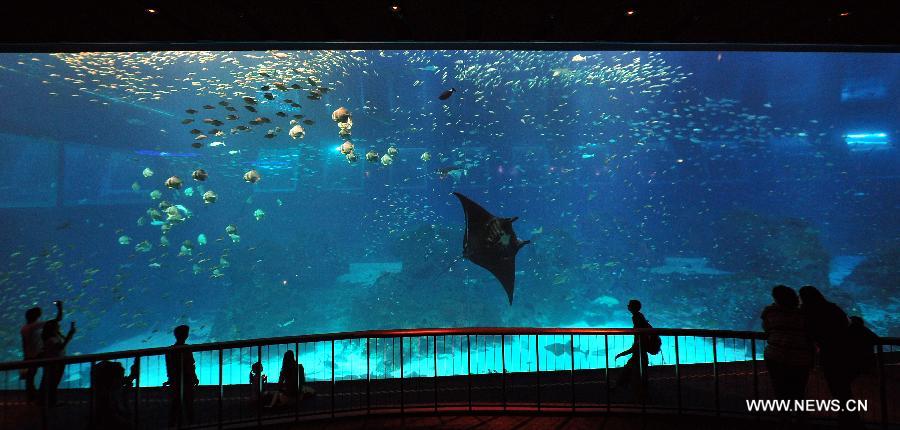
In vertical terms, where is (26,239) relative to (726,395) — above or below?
above

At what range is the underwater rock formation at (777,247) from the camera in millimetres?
19734

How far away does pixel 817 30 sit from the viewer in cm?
561

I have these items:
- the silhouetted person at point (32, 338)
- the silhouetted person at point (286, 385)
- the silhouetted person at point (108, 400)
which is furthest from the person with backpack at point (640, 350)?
the silhouetted person at point (32, 338)

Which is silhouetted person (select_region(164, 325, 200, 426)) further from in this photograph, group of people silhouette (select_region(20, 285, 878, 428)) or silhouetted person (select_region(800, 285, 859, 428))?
silhouetted person (select_region(800, 285, 859, 428))

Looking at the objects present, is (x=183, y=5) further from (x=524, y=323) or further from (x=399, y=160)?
(x=399, y=160)

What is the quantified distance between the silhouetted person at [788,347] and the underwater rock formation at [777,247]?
2089 centimetres

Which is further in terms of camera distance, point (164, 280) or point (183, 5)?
point (164, 280)

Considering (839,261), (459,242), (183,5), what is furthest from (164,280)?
(839,261)

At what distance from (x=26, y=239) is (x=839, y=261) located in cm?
8462

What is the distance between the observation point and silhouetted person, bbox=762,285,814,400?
345 cm

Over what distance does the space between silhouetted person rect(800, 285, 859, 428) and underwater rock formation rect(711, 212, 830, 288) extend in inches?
804

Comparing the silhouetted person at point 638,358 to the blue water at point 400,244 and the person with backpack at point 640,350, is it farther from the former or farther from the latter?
the blue water at point 400,244

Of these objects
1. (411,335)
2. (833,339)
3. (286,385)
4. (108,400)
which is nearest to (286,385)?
(286,385)

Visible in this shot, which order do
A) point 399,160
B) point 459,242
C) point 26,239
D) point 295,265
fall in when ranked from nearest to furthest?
1. point 459,242
2. point 295,265
3. point 399,160
4. point 26,239
